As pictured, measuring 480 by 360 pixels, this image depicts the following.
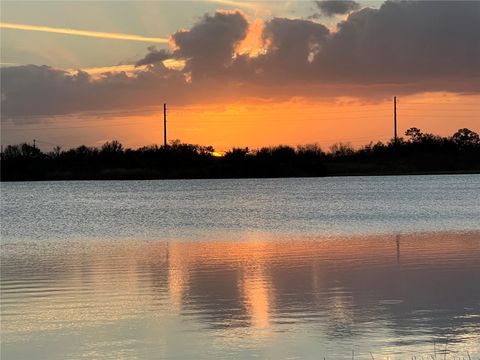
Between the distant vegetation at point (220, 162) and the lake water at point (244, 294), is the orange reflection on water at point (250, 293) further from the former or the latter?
the distant vegetation at point (220, 162)

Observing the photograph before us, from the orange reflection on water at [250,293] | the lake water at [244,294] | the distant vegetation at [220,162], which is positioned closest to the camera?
the lake water at [244,294]

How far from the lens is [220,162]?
121 m

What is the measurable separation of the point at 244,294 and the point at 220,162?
345 feet

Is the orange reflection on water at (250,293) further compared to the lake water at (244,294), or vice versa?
the orange reflection on water at (250,293)

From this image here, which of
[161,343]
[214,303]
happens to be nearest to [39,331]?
[161,343]

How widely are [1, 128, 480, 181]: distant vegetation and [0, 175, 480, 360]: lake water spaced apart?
285ft

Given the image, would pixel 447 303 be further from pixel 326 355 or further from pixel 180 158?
pixel 180 158

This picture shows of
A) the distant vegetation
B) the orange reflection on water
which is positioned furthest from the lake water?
the distant vegetation

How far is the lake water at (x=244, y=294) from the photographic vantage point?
11289 millimetres

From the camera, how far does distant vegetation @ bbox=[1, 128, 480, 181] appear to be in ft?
394

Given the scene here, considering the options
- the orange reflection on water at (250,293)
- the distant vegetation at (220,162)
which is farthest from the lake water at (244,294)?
the distant vegetation at (220,162)

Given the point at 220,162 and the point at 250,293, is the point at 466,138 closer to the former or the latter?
the point at 220,162

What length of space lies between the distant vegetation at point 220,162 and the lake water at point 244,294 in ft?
285

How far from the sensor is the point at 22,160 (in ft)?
410
